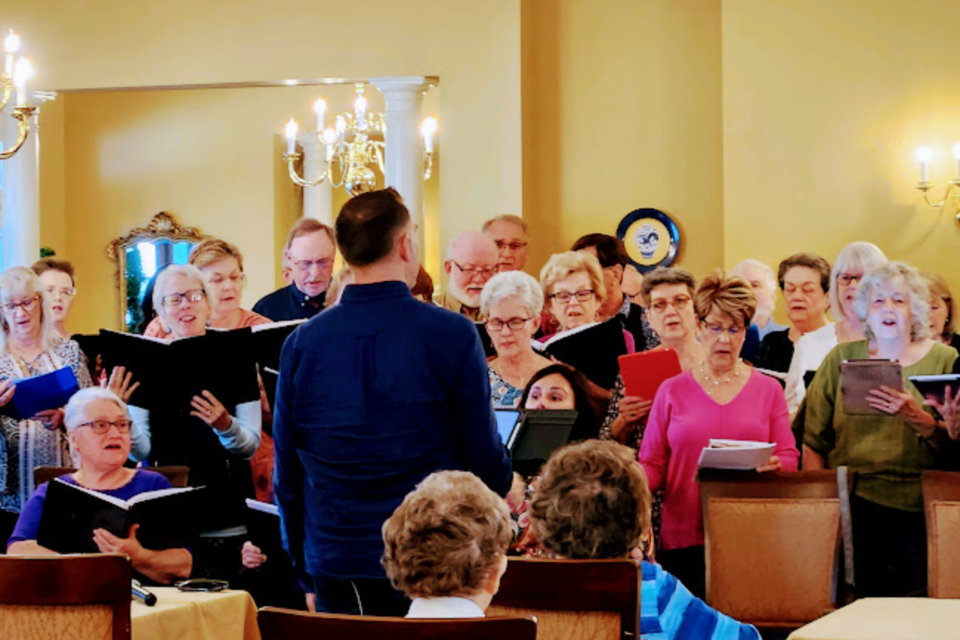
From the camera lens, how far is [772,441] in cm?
455

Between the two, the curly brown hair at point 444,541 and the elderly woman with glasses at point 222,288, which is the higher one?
A: the elderly woman with glasses at point 222,288

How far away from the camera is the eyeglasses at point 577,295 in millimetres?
5078

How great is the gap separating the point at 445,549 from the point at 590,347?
2381 mm

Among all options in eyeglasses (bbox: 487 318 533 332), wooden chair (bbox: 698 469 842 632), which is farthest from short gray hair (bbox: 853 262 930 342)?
eyeglasses (bbox: 487 318 533 332)

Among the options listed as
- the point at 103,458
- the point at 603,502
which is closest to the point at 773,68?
the point at 103,458

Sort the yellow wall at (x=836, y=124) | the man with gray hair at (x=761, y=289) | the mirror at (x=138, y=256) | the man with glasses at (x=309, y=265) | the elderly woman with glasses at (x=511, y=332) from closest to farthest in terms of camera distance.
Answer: the elderly woman with glasses at (x=511, y=332) < the man with glasses at (x=309, y=265) < the man with gray hair at (x=761, y=289) < the yellow wall at (x=836, y=124) < the mirror at (x=138, y=256)

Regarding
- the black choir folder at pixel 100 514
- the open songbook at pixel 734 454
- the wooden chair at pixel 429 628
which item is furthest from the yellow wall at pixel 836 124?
the wooden chair at pixel 429 628

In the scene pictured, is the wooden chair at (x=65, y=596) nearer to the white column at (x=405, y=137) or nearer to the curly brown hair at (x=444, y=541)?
the curly brown hair at (x=444, y=541)

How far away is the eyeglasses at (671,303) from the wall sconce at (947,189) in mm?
3198

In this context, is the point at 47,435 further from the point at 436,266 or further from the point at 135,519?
the point at 436,266

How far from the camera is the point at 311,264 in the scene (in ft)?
18.7

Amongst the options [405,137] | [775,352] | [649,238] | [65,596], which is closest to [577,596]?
[65,596]

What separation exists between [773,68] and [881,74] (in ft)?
1.88

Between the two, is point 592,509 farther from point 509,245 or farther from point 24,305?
point 509,245
